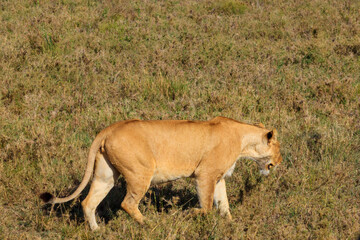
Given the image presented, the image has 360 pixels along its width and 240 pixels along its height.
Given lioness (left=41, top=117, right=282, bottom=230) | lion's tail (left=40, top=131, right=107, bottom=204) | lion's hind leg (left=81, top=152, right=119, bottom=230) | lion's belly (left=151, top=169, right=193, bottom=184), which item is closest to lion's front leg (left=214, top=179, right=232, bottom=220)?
lioness (left=41, top=117, right=282, bottom=230)

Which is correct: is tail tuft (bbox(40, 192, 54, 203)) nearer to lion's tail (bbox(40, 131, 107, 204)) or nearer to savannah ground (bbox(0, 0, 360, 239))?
lion's tail (bbox(40, 131, 107, 204))

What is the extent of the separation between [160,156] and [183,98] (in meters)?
3.31

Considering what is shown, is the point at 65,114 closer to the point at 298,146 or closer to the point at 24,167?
the point at 24,167

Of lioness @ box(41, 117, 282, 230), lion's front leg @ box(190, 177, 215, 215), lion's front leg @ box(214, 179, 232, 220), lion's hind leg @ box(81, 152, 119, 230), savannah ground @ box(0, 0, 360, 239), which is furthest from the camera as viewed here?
lion's front leg @ box(214, 179, 232, 220)

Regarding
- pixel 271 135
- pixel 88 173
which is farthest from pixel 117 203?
pixel 271 135

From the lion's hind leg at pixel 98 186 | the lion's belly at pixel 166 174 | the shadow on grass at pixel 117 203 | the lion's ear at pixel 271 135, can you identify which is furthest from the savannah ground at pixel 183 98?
the lion's ear at pixel 271 135

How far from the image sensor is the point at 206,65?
354 inches

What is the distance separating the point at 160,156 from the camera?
13.8ft

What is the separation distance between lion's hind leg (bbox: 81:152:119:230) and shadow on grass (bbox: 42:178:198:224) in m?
0.24

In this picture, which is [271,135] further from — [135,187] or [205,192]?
[135,187]

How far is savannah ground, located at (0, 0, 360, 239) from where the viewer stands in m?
4.55

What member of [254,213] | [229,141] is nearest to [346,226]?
[254,213]

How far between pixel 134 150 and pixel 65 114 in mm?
3178

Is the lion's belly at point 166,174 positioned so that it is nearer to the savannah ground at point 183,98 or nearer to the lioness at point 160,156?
the lioness at point 160,156
